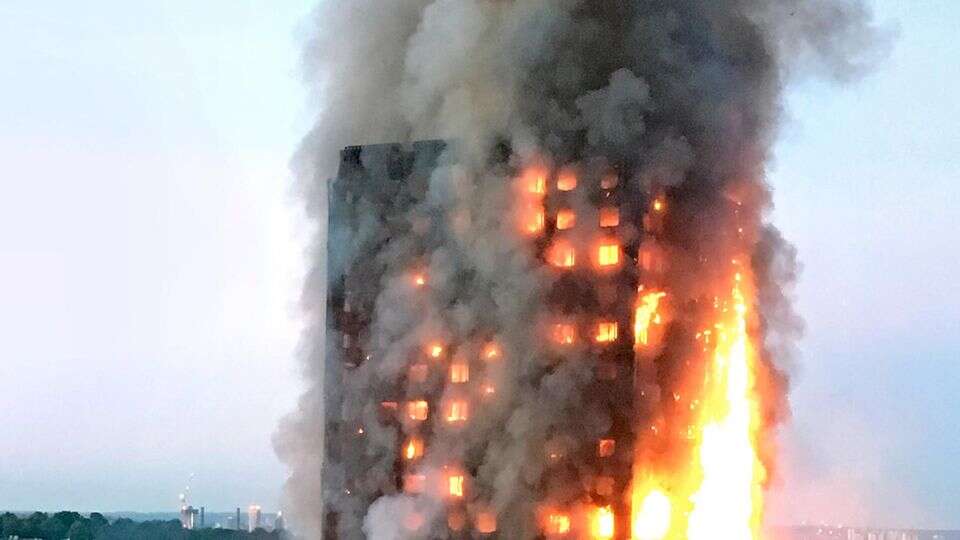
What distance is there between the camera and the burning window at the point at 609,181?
53.1 meters

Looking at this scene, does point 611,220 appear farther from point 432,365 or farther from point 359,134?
point 359,134

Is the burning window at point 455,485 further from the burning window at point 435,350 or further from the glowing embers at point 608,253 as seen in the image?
the glowing embers at point 608,253

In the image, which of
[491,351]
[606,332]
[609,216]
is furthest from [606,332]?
[491,351]

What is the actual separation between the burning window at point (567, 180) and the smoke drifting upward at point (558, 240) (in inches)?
7.3

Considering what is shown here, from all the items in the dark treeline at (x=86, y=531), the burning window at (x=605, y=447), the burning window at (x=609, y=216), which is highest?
the burning window at (x=609, y=216)

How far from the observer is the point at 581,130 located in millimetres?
54156

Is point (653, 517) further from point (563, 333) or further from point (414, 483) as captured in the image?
point (414, 483)

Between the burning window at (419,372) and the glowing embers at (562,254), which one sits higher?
the glowing embers at (562,254)

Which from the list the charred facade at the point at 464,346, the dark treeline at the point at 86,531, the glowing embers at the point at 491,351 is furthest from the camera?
the dark treeline at the point at 86,531

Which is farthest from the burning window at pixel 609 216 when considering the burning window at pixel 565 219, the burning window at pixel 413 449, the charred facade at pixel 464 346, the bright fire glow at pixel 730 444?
the burning window at pixel 413 449

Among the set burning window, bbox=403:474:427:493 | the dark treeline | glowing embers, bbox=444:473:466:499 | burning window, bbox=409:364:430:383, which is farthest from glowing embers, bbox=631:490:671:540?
the dark treeline

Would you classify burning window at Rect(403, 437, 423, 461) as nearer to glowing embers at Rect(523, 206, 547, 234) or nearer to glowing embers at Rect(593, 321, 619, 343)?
glowing embers at Rect(593, 321, 619, 343)

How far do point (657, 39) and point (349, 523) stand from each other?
2353cm

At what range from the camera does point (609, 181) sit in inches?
2095
